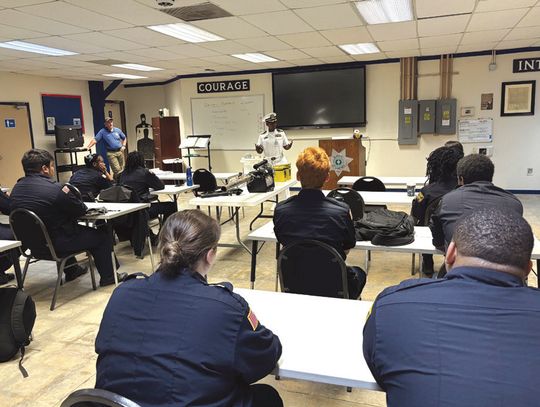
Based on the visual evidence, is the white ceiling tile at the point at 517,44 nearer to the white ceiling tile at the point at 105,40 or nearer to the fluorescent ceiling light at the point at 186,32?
the fluorescent ceiling light at the point at 186,32

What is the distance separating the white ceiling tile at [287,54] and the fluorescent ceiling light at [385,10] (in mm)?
1968

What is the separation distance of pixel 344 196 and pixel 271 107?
18.1 ft

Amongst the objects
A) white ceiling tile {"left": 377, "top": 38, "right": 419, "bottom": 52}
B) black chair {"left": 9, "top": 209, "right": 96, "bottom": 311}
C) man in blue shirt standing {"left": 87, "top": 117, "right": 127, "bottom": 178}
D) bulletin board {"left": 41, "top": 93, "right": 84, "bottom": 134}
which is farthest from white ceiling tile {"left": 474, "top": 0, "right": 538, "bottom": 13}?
bulletin board {"left": 41, "top": 93, "right": 84, "bottom": 134}

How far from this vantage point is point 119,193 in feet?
14.9

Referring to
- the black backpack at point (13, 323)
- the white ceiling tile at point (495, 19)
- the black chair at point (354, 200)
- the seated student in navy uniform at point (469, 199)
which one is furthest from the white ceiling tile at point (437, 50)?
the black backpack at point (13, 323)

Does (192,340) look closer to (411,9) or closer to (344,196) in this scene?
(344,196)

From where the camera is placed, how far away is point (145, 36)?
5191mm

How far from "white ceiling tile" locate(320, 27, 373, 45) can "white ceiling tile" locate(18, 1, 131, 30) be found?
8.09 ft

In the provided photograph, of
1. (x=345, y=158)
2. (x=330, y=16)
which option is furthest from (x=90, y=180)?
(x=345, y=158)

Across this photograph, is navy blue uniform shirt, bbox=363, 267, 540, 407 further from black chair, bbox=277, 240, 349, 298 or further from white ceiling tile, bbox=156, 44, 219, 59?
white ceiling tile, bbox=156, 44, 219, 59

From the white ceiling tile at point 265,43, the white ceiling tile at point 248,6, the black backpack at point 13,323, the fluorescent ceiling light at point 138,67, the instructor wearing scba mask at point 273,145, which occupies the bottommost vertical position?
the black backpack at point 13,323

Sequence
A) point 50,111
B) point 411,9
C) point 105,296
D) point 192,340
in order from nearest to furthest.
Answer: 1. point 192,340
2. point 105,296
3. point 411,9
4. point 50,111

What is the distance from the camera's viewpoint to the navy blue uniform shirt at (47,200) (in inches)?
135

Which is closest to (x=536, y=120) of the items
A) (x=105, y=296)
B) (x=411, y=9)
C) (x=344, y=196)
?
(x=411, y=9)
